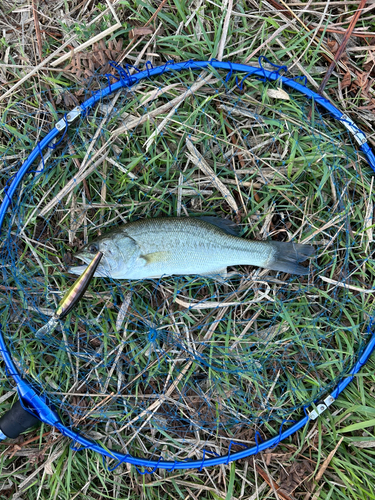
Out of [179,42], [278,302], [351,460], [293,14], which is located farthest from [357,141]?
[351,460]

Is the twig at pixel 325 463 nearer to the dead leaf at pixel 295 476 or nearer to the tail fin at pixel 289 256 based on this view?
the dead leaf at pixel 295 476

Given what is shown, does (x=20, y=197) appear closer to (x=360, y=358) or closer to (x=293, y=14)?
(x=293, y=14)

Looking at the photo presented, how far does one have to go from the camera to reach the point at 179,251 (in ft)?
10.5

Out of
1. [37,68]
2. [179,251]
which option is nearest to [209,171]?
[179,251]

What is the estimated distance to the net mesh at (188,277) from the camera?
3.34 metres

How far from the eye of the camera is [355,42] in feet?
11.3

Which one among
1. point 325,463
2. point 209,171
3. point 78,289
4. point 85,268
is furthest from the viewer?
point 209,171

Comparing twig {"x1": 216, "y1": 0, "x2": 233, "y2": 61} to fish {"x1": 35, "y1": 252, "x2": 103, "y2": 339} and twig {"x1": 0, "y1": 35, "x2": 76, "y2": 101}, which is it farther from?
fish {"x1": 35, "y1": 252, "x2": 103, "y2": 339}

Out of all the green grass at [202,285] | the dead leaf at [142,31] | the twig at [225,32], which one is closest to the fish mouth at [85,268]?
the green grass at [202,285]

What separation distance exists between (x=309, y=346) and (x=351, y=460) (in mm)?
1218

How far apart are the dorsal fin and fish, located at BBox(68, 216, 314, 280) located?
0.6 inches

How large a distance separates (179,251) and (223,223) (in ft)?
1.78

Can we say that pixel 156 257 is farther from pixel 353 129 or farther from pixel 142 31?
pixel 353 129

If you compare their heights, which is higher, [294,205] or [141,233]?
[141,233]
